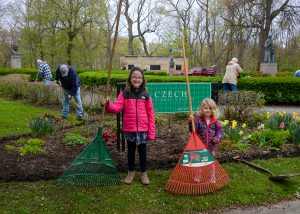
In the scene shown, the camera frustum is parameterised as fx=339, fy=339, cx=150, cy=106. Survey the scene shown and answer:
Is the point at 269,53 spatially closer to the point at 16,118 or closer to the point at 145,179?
the point at 16,118

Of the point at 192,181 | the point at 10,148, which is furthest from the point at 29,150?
the point at 192,181

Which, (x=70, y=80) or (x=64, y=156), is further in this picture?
(x=70, y=80)

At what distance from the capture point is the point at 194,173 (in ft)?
14.2

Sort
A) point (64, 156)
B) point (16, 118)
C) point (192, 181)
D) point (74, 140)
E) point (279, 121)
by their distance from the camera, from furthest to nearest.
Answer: point (16, 118)
point (279, 121)
point (74, 140)
point (64, 156)
point (192, 181)

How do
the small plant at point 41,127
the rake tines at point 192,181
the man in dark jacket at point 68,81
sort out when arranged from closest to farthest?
the rake tines at point 192,181 → the small plant at point 41,127 → the man in dark jacket at point 68,81

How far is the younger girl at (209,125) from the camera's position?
4621 millimetres

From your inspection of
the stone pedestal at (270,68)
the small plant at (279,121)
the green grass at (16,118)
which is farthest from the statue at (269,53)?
the small plant at (279,121)

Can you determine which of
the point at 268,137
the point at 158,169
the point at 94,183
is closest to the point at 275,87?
the point at 268,137

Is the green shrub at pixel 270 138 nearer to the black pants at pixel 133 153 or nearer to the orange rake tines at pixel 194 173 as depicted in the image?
the orange rake tines at pixel 194 173

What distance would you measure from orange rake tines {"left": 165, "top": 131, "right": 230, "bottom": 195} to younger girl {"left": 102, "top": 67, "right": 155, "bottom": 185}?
0.42 m

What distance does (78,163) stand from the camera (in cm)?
446

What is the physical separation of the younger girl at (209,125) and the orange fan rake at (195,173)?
0.27 metres

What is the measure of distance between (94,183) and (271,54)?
24.2 m

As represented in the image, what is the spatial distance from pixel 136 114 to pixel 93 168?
94 centimetres
